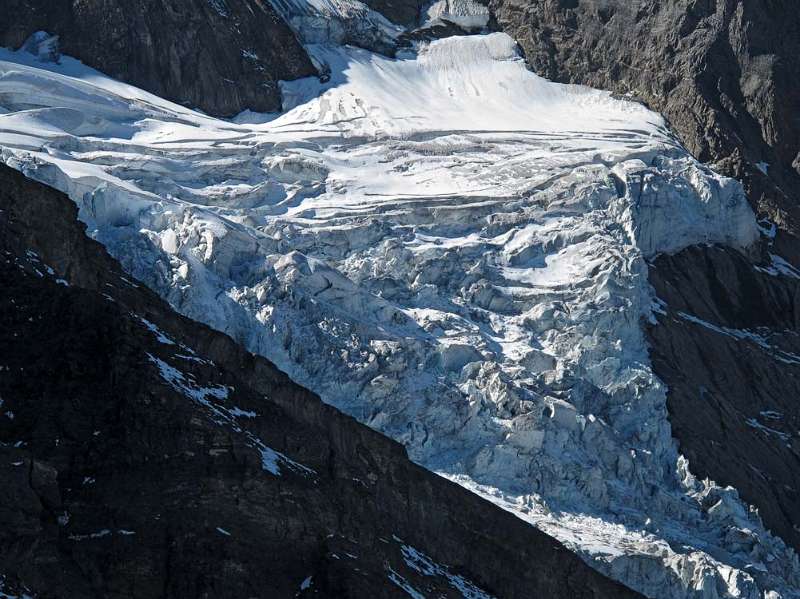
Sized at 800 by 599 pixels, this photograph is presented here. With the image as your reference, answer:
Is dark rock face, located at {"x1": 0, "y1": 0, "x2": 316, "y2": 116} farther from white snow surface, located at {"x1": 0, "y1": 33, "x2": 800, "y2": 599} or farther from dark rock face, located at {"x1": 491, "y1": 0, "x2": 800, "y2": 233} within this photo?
dark rock face, located at {"x1": 491, "y1": 0, "x2": 800, "y2": 233}

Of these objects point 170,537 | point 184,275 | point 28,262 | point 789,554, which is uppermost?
point 28,262

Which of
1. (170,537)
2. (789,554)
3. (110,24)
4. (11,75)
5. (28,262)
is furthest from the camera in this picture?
(110,24)

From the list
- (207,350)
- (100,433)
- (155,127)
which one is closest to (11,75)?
(155,127)

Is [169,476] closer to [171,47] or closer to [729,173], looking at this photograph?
[729,173]

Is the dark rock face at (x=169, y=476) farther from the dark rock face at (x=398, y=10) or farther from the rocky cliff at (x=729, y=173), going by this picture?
the dark rock face at (x=398, y=10)

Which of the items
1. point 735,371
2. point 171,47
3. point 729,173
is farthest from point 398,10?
point 735,371

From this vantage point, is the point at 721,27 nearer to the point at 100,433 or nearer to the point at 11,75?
the point at 11,75
